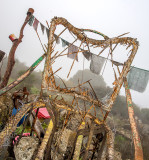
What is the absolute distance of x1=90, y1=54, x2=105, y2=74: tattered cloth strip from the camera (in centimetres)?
545

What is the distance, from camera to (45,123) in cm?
938

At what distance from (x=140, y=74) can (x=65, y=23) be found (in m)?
3.69

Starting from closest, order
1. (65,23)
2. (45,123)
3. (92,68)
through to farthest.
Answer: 1. (65,23)
2. (92,68)
3. (45,123)

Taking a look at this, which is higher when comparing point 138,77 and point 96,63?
point 96,63

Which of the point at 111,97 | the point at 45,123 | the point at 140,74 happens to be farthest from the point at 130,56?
the point at 45,123

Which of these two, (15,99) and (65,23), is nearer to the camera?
(65,23)

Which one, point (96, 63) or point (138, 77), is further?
point (96, 63)

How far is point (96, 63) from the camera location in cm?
553

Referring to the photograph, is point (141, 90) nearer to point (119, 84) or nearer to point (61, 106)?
point (119, 84)

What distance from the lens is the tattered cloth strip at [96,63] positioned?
17.9 ft

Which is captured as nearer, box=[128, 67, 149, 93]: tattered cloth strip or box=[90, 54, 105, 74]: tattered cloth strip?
box=[128, 67, 149, 93]: tattered cloth strip

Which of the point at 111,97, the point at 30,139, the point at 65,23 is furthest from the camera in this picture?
the point at 30,139

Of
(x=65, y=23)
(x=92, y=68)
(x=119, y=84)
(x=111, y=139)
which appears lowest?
(x=111, y=139)

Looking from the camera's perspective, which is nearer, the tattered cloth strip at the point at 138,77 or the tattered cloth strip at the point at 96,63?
the tattered cloth strip at the point at 138,77
